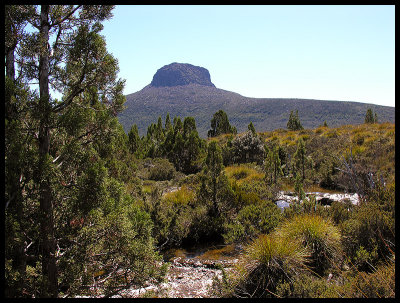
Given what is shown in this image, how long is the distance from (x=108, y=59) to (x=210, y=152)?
5.78m

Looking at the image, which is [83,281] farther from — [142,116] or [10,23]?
[142,116]

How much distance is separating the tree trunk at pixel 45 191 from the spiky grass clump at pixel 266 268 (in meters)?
3.03

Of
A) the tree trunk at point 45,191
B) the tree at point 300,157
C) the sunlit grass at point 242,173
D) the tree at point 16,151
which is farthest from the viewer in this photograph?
the sunlit grass at point 242,173

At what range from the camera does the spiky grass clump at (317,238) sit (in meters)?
5.86

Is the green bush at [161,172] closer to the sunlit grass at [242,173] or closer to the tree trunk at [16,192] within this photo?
the sunlit grass at [242,173]

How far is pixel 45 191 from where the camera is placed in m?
3.77

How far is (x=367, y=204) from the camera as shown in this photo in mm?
6152

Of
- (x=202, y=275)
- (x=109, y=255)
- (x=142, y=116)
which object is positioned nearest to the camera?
(x=109, y=255)

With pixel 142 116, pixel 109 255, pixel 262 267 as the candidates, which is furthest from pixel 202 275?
pixel 142 116

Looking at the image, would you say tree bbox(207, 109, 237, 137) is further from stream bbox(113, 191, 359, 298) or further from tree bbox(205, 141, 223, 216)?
stream bbox(113, 191, 359, 298)

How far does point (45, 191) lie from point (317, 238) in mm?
5519

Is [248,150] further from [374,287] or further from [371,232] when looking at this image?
[374,287]

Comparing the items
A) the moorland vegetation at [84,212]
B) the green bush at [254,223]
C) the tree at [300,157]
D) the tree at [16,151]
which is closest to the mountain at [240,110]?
the tree at [300,157]

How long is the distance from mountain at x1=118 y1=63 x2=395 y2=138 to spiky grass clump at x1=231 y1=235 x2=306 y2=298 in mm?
91270
